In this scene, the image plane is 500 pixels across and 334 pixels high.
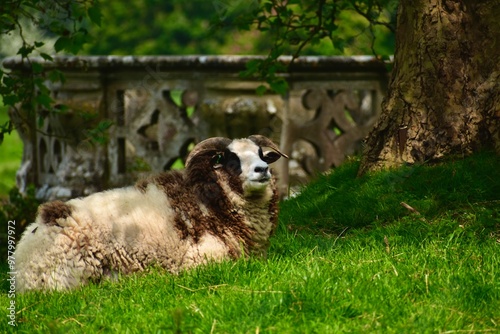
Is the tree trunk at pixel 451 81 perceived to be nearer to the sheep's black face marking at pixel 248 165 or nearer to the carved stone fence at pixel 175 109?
the sheep's black face marking at pixel 248 165

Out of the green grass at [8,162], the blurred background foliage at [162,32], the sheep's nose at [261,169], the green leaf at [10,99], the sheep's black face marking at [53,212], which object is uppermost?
the sheep's nose at [261,169]

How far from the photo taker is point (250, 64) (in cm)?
778

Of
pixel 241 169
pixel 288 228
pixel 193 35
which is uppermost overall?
pixel 241 169

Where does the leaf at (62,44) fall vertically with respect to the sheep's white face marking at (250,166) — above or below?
above

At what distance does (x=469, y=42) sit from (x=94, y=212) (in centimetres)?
317

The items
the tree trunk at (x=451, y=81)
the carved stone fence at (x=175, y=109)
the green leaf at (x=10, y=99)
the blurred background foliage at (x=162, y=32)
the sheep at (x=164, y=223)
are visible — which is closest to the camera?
the sheep at (x=164, y=223)

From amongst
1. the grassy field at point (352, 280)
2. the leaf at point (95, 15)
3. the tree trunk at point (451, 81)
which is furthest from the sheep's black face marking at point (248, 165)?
the leaf at point (95, 15)

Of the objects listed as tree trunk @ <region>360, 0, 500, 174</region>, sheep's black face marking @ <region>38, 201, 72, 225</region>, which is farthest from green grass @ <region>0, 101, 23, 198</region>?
tree trunk @ <region>360, 0, 500, 174</region>

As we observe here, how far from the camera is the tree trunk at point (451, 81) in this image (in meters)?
6.36

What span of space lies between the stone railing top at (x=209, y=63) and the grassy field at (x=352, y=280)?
283cm

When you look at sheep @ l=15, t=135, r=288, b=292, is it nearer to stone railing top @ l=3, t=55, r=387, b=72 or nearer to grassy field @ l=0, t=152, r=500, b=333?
grassy field @ l=0, t=152, r=500, b=333

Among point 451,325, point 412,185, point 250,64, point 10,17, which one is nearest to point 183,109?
point 250,64

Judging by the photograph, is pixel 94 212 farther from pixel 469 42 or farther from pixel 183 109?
pixel 183 109

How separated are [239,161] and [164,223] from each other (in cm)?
66
